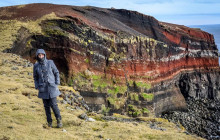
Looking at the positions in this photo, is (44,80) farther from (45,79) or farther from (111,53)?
(111,53)

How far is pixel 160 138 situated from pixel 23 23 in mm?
24765

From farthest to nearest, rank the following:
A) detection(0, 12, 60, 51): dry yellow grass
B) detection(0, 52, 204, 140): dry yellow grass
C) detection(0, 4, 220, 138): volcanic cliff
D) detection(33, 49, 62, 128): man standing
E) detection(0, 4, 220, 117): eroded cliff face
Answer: detection(0, 4, 220, 117): eroded cliff face → detection(0, 4, 220, 138): volcanic cliff → detection(0, 12, 60, 51): dry yellow grass → detection(33, 49, 62, 128): man standing → detection(0, 52, 204, 140): dry yellow grass

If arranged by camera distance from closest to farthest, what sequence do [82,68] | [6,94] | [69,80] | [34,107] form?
[34,107], [6,94], [69,80], [82,68]

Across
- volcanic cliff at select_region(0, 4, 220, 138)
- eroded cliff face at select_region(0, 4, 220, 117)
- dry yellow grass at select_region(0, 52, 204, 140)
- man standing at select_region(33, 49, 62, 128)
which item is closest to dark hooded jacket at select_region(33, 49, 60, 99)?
man standing at select_region(33, 49, 62, 128)

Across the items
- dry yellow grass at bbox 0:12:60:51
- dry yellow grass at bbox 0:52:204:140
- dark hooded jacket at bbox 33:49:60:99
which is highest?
dry yellow grass at bbox 0:12:60:51

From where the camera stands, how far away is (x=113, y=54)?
1344 inches

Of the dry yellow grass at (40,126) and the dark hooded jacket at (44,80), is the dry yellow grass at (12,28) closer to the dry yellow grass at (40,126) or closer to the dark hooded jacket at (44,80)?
the dry yellow grass at (40,126)

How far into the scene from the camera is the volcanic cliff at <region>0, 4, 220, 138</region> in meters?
28.6

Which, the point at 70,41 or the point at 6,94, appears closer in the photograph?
the point at 6,94

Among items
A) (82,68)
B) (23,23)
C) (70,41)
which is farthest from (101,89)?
(23,23)

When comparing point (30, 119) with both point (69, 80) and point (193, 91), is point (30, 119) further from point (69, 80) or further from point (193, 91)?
point (193, 91)

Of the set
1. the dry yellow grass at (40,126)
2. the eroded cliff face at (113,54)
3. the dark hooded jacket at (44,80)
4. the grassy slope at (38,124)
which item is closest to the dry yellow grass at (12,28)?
the eroded cliff face at (113,54)

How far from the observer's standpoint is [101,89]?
3131cm

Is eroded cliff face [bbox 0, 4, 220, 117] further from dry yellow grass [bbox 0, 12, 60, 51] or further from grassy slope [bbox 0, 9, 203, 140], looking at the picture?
grassy slope [bbox 0, 9, 203, 140]
